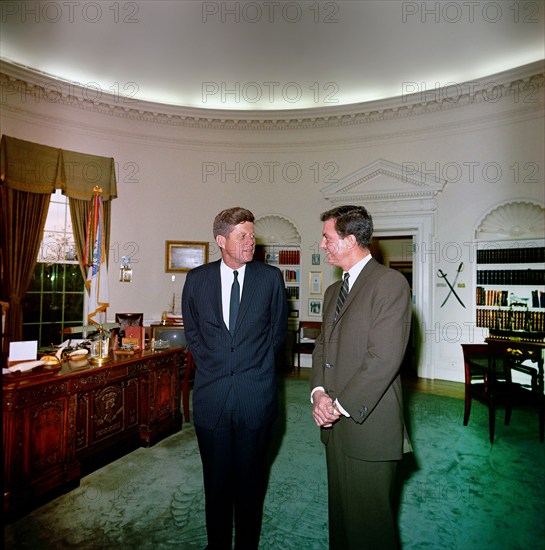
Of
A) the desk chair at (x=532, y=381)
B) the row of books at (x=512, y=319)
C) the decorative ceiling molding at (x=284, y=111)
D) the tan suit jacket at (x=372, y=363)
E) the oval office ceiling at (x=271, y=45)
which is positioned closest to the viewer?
the tan suit jacket at (x=372, y=363)

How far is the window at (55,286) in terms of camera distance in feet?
23.0

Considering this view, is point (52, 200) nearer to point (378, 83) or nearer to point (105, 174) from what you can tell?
point (105, 174)

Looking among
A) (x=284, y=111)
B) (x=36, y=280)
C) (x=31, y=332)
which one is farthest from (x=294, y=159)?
(x=31, y=332)

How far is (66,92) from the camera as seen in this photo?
719 cm

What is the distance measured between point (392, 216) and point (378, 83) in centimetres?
259

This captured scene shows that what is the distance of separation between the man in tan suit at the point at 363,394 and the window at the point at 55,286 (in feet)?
21.8

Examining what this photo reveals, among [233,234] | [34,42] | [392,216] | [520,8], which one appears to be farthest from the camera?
[392,216]

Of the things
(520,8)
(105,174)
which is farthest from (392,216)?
(105,174)

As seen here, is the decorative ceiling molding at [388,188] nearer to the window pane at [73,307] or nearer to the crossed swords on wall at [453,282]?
the crossed swords on wall at [453,282]

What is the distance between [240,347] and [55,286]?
6.46 meters

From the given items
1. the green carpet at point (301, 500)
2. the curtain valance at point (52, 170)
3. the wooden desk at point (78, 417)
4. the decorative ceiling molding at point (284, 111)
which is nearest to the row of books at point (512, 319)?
the green carpet at point (301, 500)

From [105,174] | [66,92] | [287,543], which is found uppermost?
[66,92]

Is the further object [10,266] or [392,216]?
[392,216]

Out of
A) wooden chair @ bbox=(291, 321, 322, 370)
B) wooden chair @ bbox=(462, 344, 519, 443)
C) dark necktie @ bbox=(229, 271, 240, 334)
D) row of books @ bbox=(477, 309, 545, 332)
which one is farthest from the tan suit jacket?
wooden chair @ bbox=(291, 321, 322, 370)
